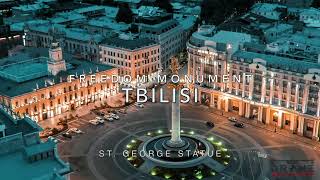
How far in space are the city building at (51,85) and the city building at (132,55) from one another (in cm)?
1094

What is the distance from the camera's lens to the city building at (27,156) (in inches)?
3497

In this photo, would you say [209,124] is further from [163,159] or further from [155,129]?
[163,159]

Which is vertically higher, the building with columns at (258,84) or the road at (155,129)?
the building with columns at (258,84)

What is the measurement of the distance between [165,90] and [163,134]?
4175cm

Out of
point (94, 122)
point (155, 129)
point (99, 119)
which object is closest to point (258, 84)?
point (155, 129)

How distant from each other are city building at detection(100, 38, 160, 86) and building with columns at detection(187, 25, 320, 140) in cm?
2302

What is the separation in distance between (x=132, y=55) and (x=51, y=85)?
40030mm

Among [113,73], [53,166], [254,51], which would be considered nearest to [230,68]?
[254,51]

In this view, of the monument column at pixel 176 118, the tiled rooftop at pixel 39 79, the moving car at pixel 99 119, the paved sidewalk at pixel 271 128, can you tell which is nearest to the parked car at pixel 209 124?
the paved sidewalk at pixel 271 128

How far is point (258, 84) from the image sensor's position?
503 ft

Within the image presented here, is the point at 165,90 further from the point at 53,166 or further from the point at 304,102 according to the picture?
the point at 53,166

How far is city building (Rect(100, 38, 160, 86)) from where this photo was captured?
18588cm

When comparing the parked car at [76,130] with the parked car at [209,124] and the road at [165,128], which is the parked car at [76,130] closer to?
the road at [165,128]

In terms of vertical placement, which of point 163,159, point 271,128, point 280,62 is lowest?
point 271,128
